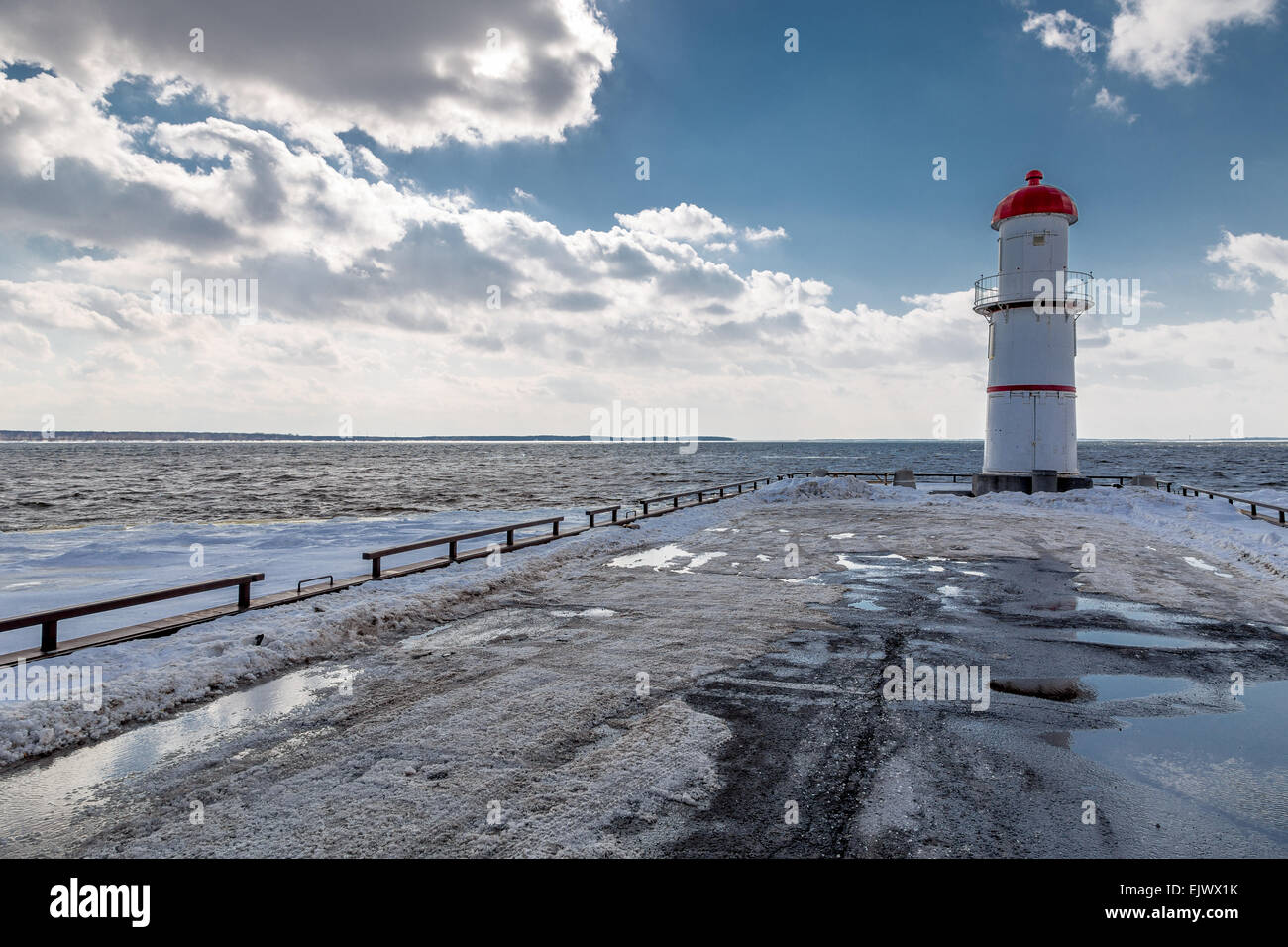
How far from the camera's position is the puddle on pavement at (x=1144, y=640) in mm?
8531

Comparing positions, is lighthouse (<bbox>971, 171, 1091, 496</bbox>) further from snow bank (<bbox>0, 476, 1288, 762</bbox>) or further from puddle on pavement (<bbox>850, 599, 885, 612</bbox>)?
puddle on pavement (<bbox>850, 599, 885, 612</bbox>)

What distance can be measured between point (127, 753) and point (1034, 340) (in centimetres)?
3216

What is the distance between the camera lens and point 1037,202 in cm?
2827

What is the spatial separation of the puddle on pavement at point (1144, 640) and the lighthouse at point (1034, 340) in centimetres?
2200

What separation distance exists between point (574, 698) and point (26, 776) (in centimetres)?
429

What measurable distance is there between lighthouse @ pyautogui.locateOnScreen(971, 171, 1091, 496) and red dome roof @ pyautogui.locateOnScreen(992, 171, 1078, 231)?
0.12ft

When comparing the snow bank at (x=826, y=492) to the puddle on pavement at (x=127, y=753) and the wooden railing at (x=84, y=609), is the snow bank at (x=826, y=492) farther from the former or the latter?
the puddle on pavement at (x=127, y=753)

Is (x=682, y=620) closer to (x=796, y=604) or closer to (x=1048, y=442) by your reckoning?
(x=796, y=604)

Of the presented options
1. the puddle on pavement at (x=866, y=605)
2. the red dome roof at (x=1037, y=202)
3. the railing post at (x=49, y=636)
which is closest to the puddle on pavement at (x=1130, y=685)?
the puddle on pavement at (x=866, y=605)

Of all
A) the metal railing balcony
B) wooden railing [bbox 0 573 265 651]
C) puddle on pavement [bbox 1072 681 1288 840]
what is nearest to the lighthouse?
the metal railing balcony

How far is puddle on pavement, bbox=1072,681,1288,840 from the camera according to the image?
4582mm

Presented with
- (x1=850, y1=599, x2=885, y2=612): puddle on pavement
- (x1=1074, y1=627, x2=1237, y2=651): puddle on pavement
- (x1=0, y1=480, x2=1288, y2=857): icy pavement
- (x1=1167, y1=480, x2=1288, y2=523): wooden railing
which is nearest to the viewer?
(x1=0, y1=480, x2=1288, y2=857): icy pavement

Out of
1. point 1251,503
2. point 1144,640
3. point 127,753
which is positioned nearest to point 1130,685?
point 1144,640
